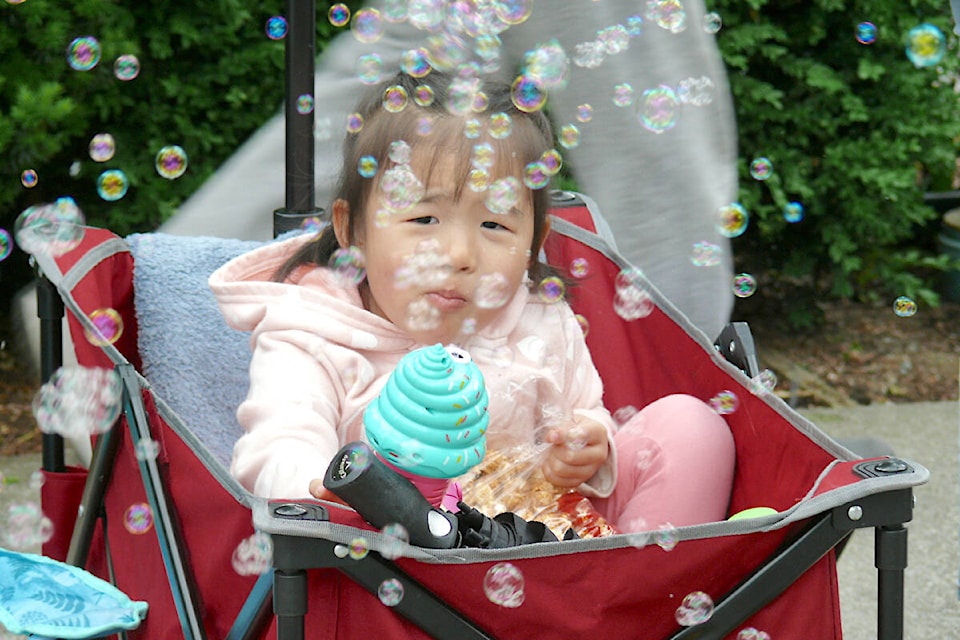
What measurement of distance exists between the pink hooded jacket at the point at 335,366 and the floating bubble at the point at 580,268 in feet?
0.44

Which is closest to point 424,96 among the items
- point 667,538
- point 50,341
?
point 50,341

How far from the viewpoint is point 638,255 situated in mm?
2619

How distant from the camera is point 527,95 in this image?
1914mm

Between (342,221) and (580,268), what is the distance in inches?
19.0

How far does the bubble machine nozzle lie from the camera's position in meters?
1.26

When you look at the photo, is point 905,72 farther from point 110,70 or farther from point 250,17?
point 110,70

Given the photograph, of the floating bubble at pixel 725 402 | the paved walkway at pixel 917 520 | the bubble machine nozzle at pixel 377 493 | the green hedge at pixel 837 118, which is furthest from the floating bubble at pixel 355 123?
the green hedge at pixel 837 118

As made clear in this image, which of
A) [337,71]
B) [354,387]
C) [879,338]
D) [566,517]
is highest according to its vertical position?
[337,71]

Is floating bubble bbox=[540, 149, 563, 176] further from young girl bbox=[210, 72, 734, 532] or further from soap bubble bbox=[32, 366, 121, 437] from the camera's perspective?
soap bubble bbox=[32, 366, 121, 437]

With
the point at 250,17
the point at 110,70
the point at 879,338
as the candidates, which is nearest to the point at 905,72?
the point at 879,338

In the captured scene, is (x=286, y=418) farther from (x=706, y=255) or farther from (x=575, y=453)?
(x=706, y=255)

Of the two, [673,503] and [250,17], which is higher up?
[250,17]

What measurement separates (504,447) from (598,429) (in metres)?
0.16

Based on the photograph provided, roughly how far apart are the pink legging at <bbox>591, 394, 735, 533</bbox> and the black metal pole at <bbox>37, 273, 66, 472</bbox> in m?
0.84
